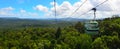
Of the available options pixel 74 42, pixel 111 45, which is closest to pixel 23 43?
pixel 74 42

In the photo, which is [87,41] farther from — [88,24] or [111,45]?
[88,24]

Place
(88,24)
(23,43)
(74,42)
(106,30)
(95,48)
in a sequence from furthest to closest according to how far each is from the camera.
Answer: (23,43), (106,30), (74,42), (95,48), (88,24)

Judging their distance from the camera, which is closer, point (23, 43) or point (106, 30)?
point (106, 30)

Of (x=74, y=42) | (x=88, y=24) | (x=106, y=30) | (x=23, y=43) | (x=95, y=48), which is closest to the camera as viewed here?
(x=88, y=24)

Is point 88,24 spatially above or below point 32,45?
above

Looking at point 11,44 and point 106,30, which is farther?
point 11,44

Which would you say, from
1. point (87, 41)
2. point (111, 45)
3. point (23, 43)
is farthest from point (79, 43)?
point (23, 43)

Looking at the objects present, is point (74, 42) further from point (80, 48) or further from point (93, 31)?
point (93, 31)

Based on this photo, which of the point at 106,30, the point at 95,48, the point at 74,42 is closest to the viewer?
the point at 95,48

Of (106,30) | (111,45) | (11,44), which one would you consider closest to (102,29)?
(106,30)
